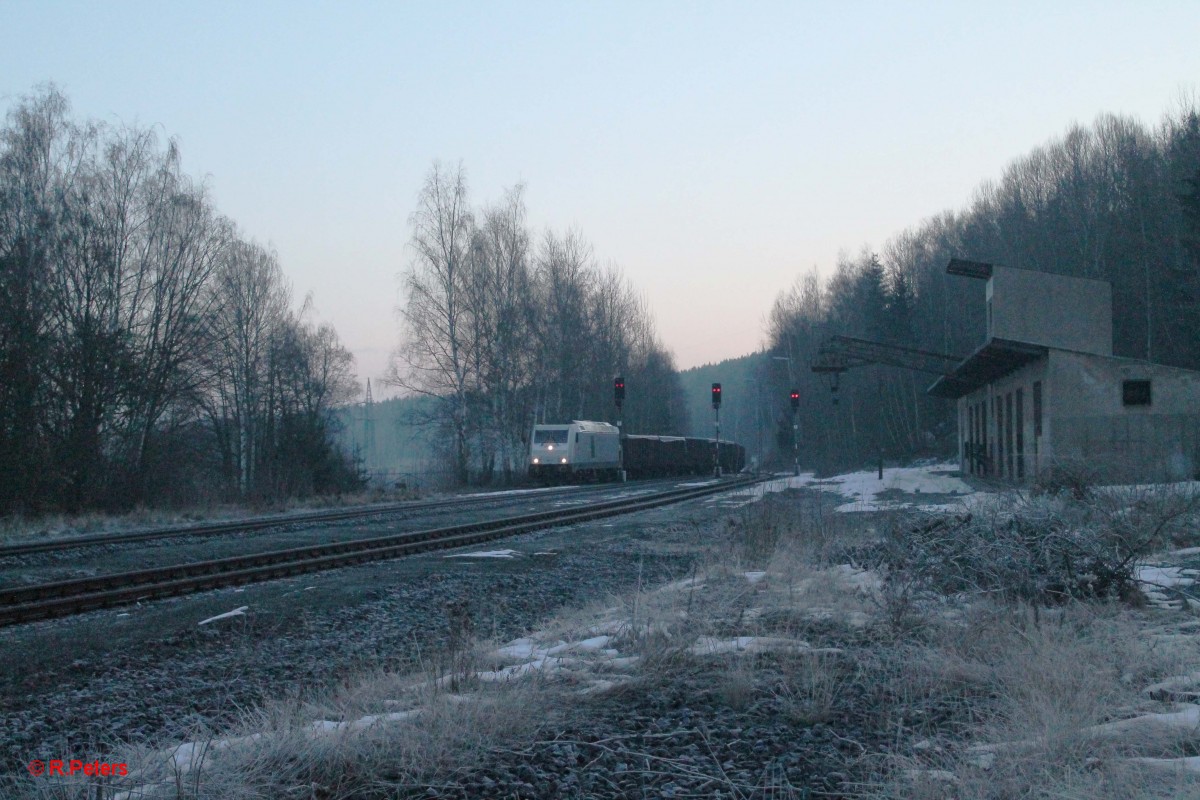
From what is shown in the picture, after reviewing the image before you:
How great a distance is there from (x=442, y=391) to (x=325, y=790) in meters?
40.4

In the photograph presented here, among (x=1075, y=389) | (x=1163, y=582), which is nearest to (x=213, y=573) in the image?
(x=1163, y=582)

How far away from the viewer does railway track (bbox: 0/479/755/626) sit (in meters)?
9.88

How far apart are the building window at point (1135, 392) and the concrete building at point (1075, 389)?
0.02 meters

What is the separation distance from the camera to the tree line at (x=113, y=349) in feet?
78.2

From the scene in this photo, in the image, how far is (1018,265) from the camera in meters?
56.0

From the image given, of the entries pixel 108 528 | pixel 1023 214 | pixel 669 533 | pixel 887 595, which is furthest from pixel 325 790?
pixel 1023 214

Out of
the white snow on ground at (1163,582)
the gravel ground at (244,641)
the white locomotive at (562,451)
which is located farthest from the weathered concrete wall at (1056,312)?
the white locomotive at (562,451)

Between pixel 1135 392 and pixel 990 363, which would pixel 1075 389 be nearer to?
pixel 1135 392

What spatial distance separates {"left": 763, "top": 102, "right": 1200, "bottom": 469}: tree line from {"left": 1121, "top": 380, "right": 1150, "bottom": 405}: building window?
15.7 m

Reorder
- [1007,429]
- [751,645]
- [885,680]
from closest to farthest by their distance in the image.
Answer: [885,680]
[751,645]
[1007,429]

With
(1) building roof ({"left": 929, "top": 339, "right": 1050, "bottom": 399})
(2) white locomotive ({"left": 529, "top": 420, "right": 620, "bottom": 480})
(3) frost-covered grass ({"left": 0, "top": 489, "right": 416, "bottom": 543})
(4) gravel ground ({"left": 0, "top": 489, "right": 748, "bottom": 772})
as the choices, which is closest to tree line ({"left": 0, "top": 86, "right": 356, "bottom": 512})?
(3) frost-covered grass ({"left": 0, "top": 489, "right": 416, "bottom": 543})

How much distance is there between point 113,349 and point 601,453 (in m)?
25.5

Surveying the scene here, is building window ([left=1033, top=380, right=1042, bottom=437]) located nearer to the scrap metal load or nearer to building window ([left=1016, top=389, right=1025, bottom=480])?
building window ([left=1016, top=389, right=1025, bottom=480])

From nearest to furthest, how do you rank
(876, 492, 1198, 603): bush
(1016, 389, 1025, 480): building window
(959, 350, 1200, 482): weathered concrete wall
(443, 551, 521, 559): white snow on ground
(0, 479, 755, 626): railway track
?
1. (876, 492, 1198, 603): bush
2. (0, 479, 755, 626): railway track
3. (443, 551, 521, 559): white snow on ground
4. (959, 350, 1200, 482): weathered concrete wall
5. (1016, 389, 1025, 480): building window
